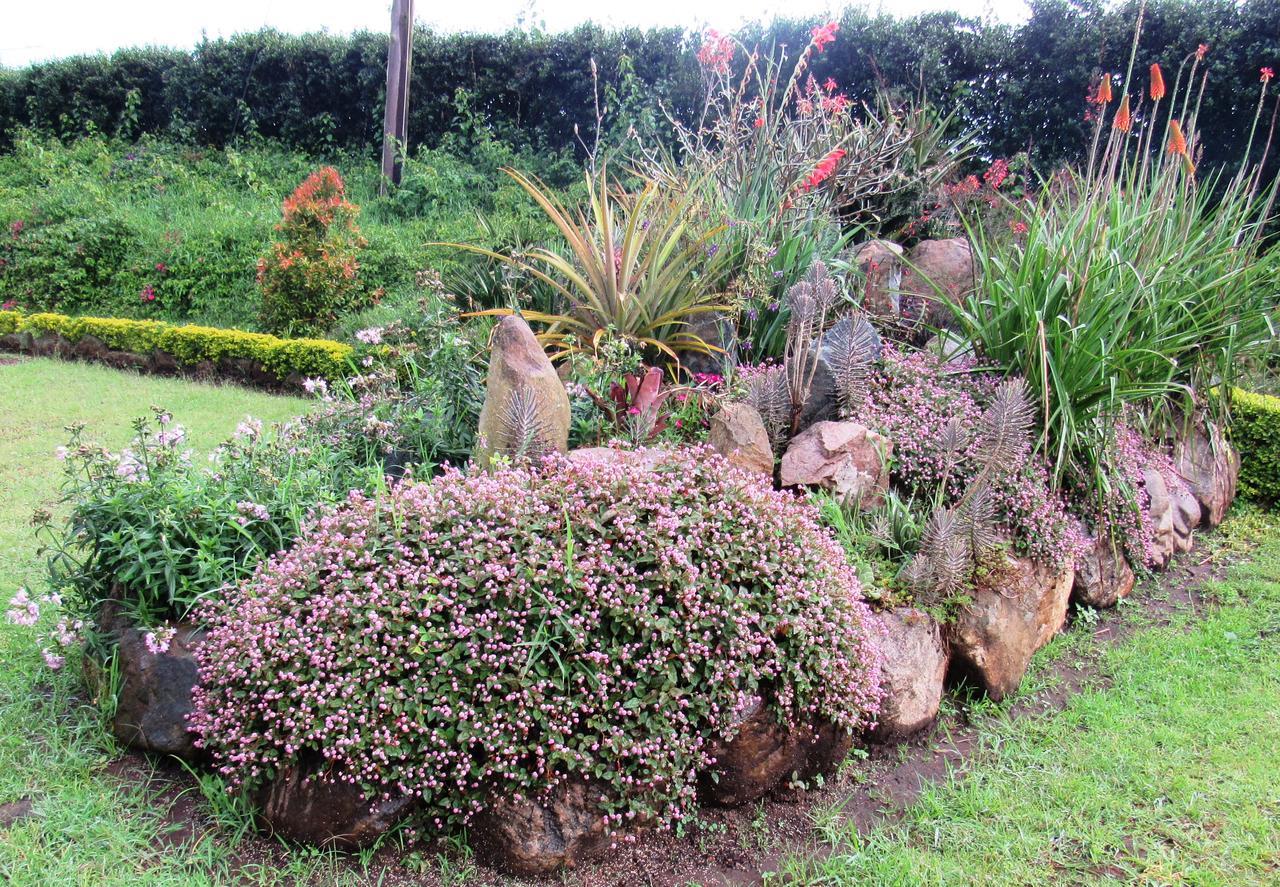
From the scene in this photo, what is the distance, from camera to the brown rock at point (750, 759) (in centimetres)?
287

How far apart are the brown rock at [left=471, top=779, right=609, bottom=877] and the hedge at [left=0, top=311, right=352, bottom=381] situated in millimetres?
5847

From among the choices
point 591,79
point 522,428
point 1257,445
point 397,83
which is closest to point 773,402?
point 522,428

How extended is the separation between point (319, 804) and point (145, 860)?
1.75ft

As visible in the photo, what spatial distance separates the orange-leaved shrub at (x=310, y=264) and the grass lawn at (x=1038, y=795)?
18.7 feet

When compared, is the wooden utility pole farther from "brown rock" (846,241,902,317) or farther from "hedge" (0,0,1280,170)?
"brown rock" (846,241,902,317)

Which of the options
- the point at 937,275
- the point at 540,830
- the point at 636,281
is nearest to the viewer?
the point at 540,830

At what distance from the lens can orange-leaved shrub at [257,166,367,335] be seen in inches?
372

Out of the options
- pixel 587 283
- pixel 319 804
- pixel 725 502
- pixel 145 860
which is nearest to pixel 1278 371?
pixel 587 283

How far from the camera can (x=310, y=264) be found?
9.45 m

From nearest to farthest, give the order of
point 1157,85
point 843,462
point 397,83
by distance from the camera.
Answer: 1. point 843,462
2. point 1157,85
3. point 397,83

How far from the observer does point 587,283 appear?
5.44 meters

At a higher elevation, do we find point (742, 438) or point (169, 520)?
point (742, 438)

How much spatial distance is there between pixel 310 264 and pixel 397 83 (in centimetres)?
464

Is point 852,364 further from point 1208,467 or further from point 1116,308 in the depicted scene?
point 1208,467
